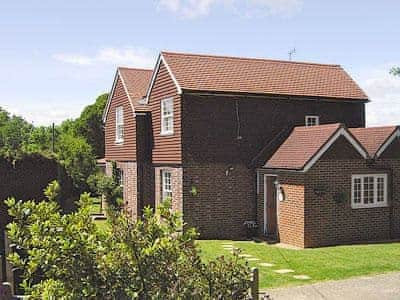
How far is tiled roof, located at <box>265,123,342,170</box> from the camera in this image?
19844mm

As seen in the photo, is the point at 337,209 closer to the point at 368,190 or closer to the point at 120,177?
the point at 368,190

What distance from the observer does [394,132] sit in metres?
21.5

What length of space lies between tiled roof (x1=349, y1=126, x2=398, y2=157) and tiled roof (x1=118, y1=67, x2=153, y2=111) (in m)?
10.1

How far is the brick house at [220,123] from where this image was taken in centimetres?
2214

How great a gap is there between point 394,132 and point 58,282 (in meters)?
18.8

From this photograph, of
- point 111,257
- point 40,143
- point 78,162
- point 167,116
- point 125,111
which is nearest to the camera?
point 111,257

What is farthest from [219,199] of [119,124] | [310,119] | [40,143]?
[40,143]

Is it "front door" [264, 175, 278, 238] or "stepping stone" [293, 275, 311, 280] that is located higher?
"front door" [264, 175, 278, 238]

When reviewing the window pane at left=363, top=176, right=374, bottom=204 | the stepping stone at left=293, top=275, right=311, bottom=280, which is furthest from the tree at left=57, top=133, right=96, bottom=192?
the stepping stone at left=293, top=275, right=311, bottom=280

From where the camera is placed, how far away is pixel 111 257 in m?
5.23

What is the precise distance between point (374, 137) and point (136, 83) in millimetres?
12615

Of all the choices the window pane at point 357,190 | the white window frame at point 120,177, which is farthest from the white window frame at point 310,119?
the white window frame at point 120,177

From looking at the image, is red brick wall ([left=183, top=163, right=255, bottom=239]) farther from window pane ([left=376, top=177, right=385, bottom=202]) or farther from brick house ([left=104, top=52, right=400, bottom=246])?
window pane ([left=376, top=177, right=385, bottom=202])

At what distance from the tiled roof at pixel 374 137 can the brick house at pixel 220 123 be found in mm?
1397
